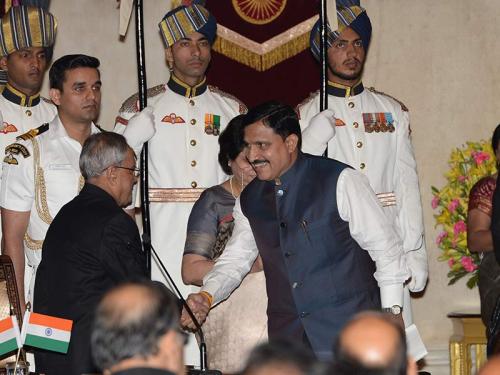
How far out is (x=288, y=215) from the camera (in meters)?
5.28

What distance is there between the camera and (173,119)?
22.3ft

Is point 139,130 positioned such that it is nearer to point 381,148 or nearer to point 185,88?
point 185,88

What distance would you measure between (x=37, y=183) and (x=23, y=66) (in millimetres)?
788

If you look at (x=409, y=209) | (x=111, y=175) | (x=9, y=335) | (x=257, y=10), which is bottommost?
(x=9, y=335)

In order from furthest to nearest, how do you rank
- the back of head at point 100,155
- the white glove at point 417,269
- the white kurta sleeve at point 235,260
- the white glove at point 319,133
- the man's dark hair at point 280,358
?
the white glove at point 417,269
the white glove at point 319,133
the white kurta sleeve at point 235,260
the back of head at point 100,155
the man's dark hair at point 280,358

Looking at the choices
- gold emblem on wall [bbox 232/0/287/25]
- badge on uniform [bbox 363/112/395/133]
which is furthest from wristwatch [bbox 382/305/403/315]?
gold emblem on wall [bbox 232/0/287/25]

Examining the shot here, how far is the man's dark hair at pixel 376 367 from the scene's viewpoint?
267 cm

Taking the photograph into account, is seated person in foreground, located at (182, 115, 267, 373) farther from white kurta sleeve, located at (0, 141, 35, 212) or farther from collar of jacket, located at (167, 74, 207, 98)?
white kurta sleeve, located at (0, 141, 35, 212)

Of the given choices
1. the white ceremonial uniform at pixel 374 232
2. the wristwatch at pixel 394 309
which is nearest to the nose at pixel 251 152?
the white ceremonial uniform at pixel 374 232

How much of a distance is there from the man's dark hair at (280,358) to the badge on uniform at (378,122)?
14.0ft

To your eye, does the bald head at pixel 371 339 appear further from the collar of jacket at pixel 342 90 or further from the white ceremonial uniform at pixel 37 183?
the collar of jacket at pixel 342 90

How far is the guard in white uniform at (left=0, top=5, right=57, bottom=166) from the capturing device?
6676mm

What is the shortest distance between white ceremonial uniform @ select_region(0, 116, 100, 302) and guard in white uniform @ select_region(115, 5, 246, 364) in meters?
0.55

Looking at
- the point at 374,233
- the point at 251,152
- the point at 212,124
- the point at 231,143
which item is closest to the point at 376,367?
the point at 374,233
